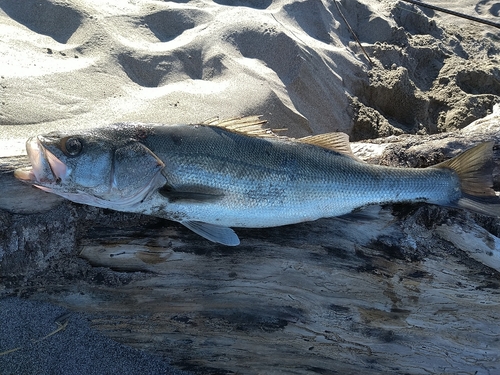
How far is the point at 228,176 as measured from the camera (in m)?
2.71

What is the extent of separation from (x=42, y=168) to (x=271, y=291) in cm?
163

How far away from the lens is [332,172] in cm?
287

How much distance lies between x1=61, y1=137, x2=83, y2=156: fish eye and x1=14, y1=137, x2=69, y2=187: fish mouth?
0.25 feet

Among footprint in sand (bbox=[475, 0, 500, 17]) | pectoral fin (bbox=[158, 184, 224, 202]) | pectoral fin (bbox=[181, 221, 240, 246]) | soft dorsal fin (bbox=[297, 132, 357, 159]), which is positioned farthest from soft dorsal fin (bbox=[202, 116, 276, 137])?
footprint in sand (bbox=[475, 0, 500, 17])

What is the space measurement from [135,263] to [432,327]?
6.59 feet

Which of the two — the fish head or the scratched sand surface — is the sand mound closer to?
the scratched sand surface

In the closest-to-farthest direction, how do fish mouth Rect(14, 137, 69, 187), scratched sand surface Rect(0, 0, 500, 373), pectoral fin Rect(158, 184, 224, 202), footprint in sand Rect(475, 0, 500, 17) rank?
fish mouth Rect(14, 137, 69, 187) → pectoral fin Rect(158, 184, 224, 202) → scratched sand surface Rect(0, 0, 500, 373) → footprint in sand Rect(475, 0, 500, 17)

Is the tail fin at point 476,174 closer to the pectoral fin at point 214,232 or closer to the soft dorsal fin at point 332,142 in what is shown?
the soft dorsal fin at point 332,142

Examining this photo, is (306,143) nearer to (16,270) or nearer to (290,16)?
(16,270)

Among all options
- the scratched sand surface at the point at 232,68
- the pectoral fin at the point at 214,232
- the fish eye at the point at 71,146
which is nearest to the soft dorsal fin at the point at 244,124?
the pectoral fin at the point at 214,232

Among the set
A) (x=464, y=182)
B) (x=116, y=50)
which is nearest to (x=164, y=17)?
(x=116, y=50)

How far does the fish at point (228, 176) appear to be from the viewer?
8.41ft

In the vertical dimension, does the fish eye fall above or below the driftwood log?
above

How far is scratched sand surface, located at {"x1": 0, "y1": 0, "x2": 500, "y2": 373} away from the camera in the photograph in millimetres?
4012
